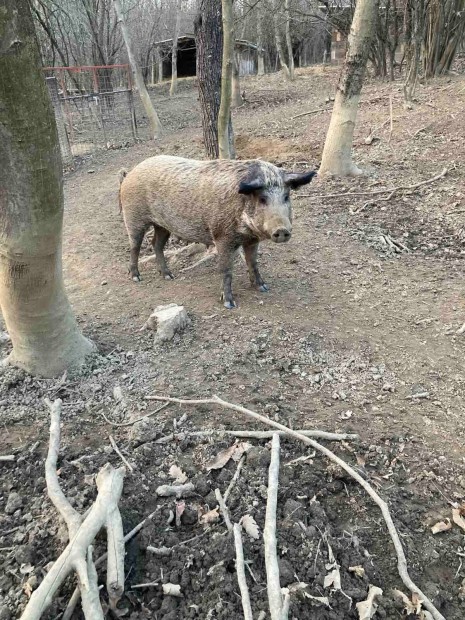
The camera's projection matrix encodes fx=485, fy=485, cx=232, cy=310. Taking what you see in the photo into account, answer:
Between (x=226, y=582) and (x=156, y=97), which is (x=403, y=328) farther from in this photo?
(x=156, y=97)

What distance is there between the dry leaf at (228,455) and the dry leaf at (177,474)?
0.14m

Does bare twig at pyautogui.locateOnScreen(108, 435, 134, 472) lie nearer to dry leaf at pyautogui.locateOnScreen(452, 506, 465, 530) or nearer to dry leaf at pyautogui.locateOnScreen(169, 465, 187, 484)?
dry leaf at pyautogui.locateOnScreen(169, 465, 187, 484)

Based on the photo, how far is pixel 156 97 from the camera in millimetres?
22656

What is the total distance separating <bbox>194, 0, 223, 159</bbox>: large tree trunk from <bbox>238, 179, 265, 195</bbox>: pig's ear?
9.73ft

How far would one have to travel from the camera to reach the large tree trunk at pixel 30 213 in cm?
251

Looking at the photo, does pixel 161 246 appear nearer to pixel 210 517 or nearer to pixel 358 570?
pixel 210 517

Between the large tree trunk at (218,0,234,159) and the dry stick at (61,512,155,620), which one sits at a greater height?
the large tree trunk at (218,0,234,159)

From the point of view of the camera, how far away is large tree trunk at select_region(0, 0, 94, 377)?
2510 mm

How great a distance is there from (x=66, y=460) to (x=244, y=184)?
95.7 inches

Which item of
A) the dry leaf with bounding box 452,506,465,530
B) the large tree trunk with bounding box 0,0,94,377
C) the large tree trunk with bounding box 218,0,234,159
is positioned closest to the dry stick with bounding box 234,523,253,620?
the dry leaf with bounding box 452,506,465,530

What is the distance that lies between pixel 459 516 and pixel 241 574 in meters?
1.23

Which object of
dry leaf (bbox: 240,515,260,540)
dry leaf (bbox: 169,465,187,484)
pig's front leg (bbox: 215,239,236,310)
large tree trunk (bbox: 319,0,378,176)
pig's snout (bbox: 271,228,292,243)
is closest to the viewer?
dry leaf (bbox: 240,515,260,540)

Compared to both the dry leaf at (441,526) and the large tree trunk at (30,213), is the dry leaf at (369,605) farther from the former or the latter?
the large tree trunk at (30,213)

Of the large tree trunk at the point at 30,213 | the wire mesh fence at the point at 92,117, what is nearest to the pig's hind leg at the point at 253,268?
the large tree trunk at the point at 30,213
